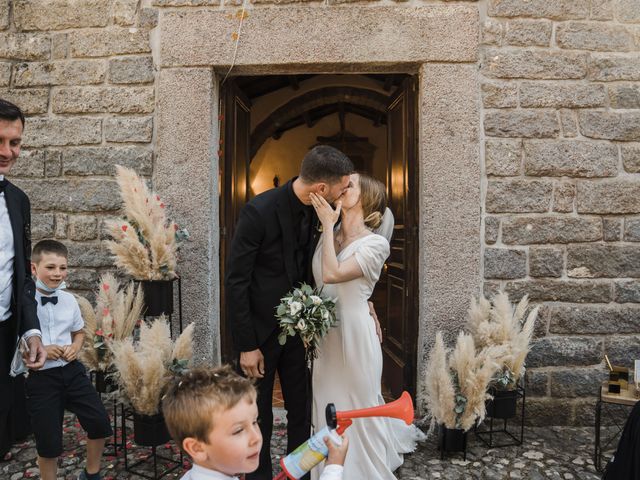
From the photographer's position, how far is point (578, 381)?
153 inches

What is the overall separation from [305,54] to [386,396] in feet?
Answer: 9.82

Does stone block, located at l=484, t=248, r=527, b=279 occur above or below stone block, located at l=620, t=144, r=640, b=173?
below

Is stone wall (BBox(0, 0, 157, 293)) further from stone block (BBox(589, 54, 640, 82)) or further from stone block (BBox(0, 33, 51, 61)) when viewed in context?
stone block (BBox(589, 54, 640, 82))

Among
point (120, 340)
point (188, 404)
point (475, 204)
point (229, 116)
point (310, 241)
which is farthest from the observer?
point (229, 116)

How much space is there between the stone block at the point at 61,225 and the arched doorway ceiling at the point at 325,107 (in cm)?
490

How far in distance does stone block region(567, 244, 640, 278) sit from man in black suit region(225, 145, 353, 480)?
2.12 metres

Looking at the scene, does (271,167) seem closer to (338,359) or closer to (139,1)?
(139,1)

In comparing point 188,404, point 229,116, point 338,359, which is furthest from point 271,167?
point 188,404

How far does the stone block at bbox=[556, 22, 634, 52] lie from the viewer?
3.83 m

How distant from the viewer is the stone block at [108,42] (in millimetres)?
3961

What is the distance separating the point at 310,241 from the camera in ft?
9.55

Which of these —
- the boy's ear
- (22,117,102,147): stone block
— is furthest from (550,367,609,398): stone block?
(22,117,102,147): stone block

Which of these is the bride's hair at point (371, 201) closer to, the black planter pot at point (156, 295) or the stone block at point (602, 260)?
the black planter pot at point (156, 295)

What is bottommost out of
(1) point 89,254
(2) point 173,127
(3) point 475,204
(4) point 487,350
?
(4) point 487,350
